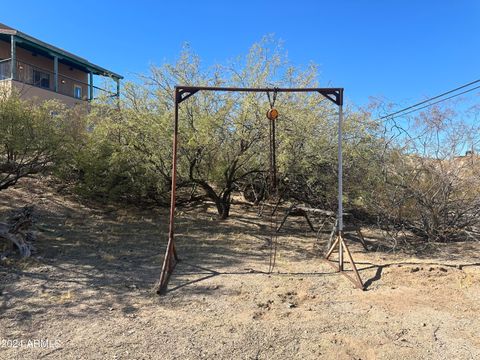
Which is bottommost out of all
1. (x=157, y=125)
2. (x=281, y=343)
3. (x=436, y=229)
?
(x=281, y=343)

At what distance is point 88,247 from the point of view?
721cm

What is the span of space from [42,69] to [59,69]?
2339 mm

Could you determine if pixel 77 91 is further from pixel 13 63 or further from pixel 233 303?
pixel 233 303

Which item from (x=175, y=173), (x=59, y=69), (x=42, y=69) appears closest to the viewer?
(x=175, y=173)

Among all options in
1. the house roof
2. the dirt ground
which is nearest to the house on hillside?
the house roof

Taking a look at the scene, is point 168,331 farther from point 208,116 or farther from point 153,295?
point 208,116

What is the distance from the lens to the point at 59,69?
71.2 feet

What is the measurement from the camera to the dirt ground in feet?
11.6

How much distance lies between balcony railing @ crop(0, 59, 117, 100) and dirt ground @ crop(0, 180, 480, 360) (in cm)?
1315

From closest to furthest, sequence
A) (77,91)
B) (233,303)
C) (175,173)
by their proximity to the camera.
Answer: (233,303)
(175,173)
(77,91)

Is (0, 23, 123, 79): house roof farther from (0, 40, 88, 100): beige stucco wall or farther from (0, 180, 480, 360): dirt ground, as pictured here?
(0, 180, 480, 360): dirt ground

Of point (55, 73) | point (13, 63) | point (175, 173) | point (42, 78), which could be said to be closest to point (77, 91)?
point (42, 78)

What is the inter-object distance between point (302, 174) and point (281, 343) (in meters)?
5.18

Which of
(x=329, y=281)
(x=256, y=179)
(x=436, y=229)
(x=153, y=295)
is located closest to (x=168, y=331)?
(x=153, y=295)
